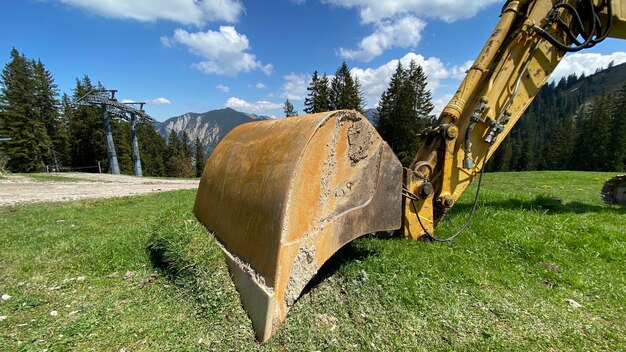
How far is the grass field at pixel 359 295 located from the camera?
2486mm

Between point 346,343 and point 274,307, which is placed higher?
point 274,307

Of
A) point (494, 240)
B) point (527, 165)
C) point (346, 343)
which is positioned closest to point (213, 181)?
point (346, 343)

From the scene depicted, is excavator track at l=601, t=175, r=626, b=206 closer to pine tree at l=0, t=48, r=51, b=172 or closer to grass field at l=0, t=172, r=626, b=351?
grass field at l=0, t=172, r=626, b=351

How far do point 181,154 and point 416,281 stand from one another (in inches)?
2929

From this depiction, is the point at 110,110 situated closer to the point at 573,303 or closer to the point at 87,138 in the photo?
the point at 87,138

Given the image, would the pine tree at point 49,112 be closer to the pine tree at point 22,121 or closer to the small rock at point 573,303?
the pine tree at point 22,121

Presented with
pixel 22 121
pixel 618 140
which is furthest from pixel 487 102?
pixel 618 140

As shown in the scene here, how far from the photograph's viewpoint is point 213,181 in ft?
13.2

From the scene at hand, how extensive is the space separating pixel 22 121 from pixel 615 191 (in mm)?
49679

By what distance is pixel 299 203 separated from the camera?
248 cm

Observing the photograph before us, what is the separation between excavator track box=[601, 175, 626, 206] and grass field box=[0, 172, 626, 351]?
469 centimetres

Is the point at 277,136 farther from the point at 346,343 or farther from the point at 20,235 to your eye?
the point at 20,235

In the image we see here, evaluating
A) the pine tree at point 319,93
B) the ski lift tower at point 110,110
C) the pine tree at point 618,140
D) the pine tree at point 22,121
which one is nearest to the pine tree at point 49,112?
the pine tree at point 22,121

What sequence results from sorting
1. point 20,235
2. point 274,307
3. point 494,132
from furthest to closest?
point 20,235 → point 494,132 → point 274,307
